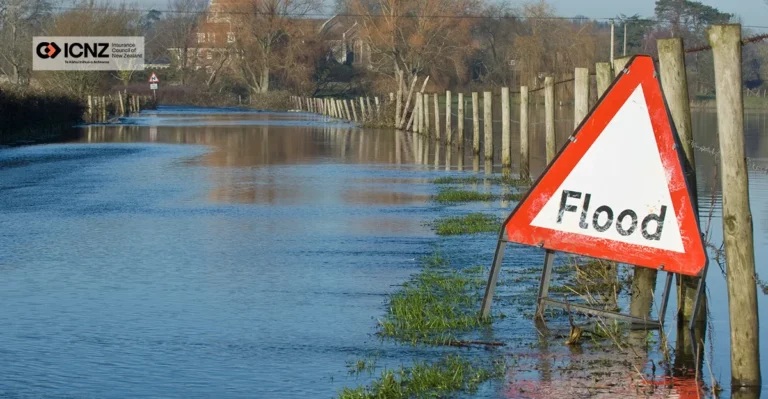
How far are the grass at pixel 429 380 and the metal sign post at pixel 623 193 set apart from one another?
0.99m

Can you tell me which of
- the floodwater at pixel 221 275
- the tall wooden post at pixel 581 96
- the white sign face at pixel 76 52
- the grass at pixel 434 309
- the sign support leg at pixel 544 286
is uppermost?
the white sign face at pixel 76 52

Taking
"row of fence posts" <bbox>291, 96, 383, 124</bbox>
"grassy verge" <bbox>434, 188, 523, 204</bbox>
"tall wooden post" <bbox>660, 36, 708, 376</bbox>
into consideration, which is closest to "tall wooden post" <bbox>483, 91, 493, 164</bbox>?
"grassy verge" <bbox>434, 188, 523, 204</bbox>

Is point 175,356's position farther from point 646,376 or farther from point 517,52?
point 517,52

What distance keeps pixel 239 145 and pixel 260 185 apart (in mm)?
16189

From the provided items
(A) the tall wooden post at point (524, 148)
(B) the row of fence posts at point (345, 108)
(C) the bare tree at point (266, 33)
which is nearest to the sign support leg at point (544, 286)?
(A) the tall wooden post at point (524, 148)

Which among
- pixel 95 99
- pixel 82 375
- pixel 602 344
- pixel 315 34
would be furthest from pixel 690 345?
pixel 315 34

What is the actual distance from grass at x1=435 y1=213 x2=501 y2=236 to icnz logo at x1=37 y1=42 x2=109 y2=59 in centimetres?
5725

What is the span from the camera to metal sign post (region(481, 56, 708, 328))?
26.0 ft

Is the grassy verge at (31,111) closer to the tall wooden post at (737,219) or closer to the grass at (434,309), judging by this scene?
the grass at (434,309)

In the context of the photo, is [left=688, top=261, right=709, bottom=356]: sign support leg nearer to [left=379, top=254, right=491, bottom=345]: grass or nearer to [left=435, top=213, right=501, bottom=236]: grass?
[left=379, top=254, right=491, bottom=345]: grass

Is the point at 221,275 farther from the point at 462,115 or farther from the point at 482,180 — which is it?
the point at 462,115

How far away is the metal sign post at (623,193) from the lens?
7.92 meters

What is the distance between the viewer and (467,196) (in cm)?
2053

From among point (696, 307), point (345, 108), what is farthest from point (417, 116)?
point (696, 307)
